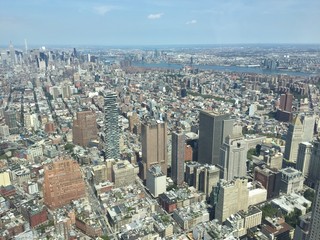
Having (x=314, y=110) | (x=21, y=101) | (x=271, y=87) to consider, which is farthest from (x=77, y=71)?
(x=314, y=110)

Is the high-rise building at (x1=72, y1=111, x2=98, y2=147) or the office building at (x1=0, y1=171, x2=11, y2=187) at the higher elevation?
the high-rise building at (x1=72, y1=111, x2=98, y2=147)

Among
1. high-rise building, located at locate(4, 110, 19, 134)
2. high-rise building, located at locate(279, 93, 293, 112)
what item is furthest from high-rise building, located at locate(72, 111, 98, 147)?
high-rise building, located at locate(279, 93, 293, 112)

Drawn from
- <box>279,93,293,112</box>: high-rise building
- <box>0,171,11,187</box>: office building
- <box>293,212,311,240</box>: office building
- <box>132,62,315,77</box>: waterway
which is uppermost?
<box>132,62,315,77</box>: waterway

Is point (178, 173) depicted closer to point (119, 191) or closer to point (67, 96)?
point (119, 191)

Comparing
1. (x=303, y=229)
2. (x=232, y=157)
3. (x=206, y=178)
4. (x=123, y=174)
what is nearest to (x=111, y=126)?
(x=123, y=174)

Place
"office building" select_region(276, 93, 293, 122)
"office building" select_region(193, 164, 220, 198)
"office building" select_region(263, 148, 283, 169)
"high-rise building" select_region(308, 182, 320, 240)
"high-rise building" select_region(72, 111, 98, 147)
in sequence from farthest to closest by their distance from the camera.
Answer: "office building" select_region(276, 93, 293, 122) < "high-rise building" select_region(72, 111, 98, 147) < "office building" select_region(263, 148, 283, 169) < "office building" select_region(193, 164, 220, 198) < "high-rise building" select_region(308, 182, 320, 240)

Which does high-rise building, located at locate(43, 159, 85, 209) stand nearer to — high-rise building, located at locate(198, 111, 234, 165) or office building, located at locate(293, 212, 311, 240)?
high-rise building, located at locate(198, 111, 234, 165)

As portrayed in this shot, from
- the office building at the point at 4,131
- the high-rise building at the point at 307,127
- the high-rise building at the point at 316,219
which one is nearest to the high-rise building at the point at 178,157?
the high-rise building at the point at 316,219
